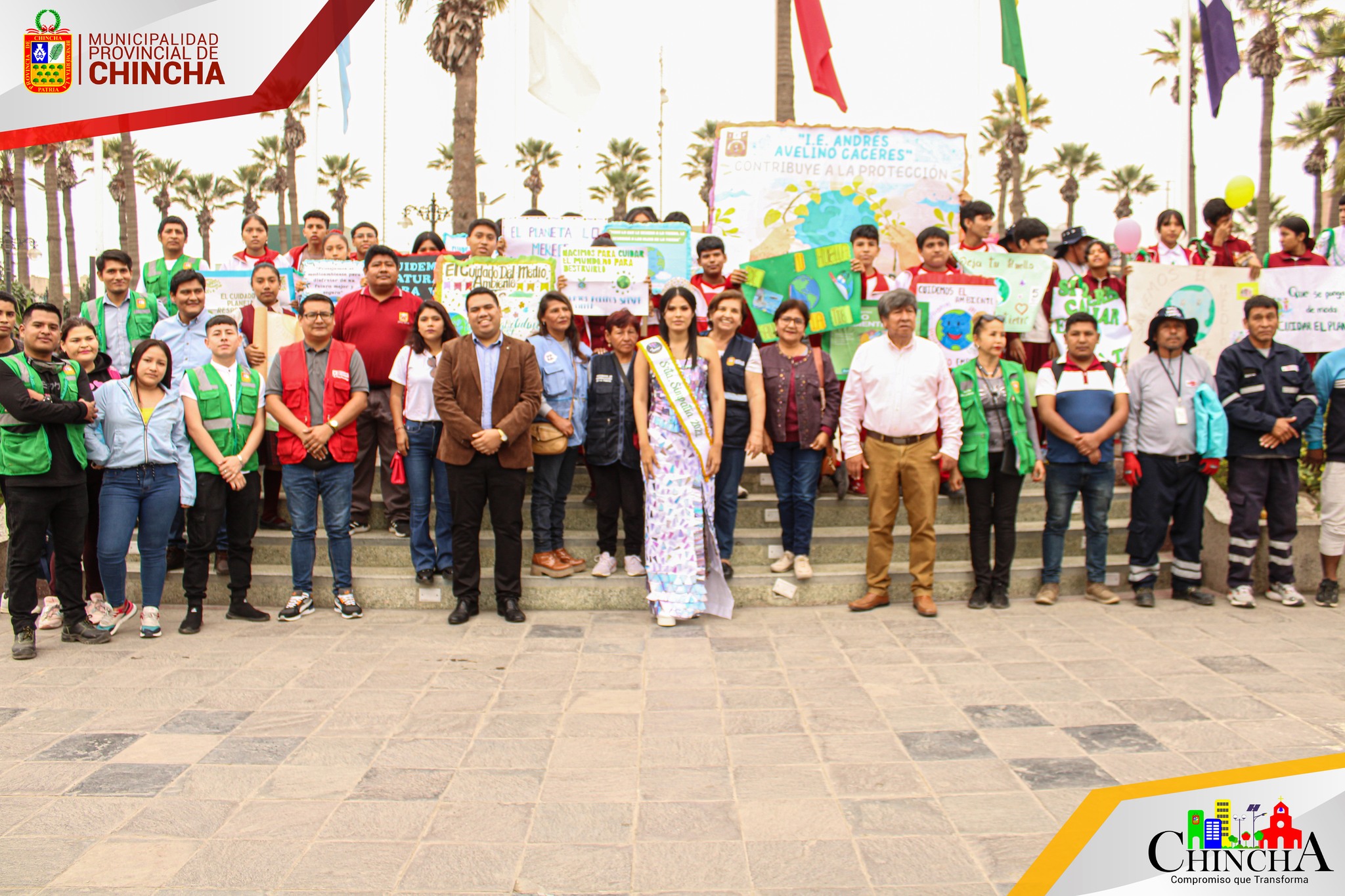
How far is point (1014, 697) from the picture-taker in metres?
4.53

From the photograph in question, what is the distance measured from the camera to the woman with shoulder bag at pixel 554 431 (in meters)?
6.30

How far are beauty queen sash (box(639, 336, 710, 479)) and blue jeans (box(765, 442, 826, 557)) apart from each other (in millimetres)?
712

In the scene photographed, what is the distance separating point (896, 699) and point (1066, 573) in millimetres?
2745

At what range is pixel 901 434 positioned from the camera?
606 cm

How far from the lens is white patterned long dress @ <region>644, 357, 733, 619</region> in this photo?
5.93 meters

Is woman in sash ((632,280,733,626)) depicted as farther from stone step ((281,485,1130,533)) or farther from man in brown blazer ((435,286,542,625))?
stone step ((281,485,1130,533))

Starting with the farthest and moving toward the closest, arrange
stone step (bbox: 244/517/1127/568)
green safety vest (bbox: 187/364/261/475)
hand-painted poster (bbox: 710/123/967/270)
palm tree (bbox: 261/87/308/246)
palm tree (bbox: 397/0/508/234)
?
palm tree (bbox: 261/87/308/246) → palm tree (bbox: 397/0/508/234) → hand-painted poster (bbox: 710/123/967/270) → stone step (bbox: 244/517/1127/568) → green safety vest (bbox: 187/364/261/475)

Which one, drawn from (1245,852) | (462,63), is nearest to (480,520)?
(1245,852)

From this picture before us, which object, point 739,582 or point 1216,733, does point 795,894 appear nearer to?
point 1216,733

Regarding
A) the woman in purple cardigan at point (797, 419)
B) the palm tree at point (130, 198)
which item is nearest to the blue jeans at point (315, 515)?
the woman in purple cardigan at point (797, 419)

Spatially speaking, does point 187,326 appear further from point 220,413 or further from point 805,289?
point 805,289

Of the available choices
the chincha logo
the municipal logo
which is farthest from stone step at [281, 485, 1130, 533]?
the municipal logo

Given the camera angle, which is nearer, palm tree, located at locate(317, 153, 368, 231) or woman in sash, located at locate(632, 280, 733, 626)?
woman in sash, located at locate(632, 280, 733, 626)

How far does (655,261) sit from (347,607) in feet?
Answer: 12.1
